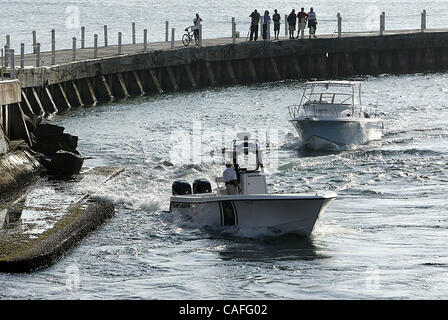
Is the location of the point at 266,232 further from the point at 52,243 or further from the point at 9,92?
the point at 9,92

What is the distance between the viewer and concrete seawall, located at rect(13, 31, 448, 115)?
1967 inches

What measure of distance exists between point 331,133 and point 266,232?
14085mm

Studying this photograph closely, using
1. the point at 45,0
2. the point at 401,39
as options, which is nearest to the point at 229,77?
the point at 401,39

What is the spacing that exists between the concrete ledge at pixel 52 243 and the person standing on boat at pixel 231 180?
10.5 ft

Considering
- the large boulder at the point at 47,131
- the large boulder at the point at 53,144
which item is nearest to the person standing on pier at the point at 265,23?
the large boulder at the point at 47,131

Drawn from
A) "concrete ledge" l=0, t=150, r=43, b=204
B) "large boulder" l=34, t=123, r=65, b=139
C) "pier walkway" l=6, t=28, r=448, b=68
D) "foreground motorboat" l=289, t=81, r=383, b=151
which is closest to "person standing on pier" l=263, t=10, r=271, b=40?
"pier walkway" l=6, t=28, r=448, b=68

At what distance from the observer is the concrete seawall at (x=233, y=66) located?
50.0m

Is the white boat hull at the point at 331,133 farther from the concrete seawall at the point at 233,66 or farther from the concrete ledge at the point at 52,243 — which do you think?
the concrete ledge at the point at 52,243

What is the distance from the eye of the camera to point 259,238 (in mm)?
24984

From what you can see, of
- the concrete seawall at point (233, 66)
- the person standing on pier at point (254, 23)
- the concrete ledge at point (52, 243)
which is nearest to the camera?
the concrete ledge at point (52, 243)

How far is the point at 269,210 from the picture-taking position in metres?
24.7
